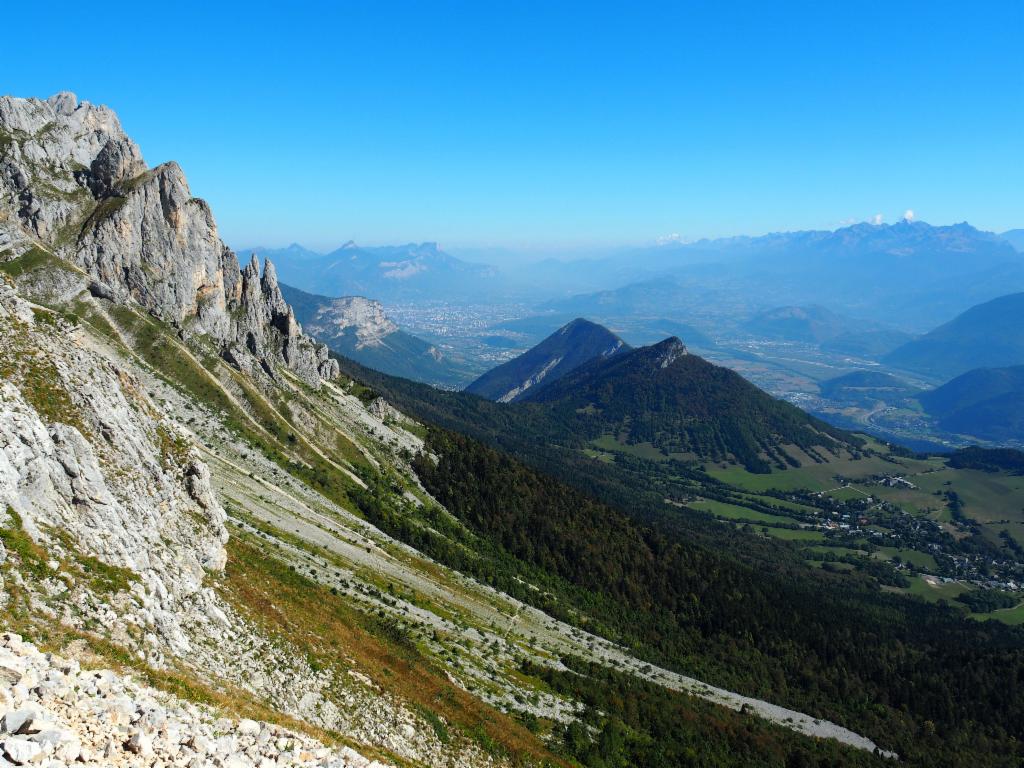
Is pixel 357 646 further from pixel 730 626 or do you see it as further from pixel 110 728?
pixel 730 626

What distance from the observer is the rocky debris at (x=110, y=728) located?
16828mm

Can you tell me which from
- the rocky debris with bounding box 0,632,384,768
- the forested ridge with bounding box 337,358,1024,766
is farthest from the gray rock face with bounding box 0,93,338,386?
the rocky debris with bounding box 0,632,384,768

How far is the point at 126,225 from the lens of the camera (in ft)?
478

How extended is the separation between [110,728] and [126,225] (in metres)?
159

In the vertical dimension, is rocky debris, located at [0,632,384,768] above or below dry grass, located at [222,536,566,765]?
above

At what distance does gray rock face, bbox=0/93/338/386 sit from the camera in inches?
5581

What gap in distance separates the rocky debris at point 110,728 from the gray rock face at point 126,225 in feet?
454

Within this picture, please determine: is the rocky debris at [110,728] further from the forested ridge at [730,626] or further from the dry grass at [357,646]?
the forested ridge at [730,626]

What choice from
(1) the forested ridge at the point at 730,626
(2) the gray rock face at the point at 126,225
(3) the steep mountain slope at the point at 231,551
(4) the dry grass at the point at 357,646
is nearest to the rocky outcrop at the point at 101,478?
(3) the steep mountain slope at the point at 231,551

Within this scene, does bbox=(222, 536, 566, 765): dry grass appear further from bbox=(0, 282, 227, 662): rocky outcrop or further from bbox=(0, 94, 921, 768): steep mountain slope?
bbox=(0, 282, 227, 662): rocky outcrop

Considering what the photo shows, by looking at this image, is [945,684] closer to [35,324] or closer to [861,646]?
[861,646]

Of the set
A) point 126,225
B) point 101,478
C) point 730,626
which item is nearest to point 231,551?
point 101,478

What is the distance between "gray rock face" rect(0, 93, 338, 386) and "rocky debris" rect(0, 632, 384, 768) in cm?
13830

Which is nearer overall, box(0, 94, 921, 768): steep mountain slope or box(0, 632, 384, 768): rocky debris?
box(0, 632, 384, 768): rocky debris
